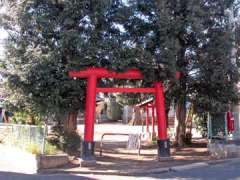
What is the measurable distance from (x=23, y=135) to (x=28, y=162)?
211 centimetres

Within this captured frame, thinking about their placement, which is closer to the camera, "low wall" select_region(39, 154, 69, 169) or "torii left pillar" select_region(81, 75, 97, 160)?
"low wall" select_region(39, 154, 69, 169)

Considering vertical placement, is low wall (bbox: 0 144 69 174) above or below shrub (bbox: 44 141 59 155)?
below

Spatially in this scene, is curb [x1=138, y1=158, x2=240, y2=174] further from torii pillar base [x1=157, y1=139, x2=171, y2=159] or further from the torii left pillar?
the torii left pillar

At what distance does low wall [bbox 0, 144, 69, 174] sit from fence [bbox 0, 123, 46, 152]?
17.3 inches

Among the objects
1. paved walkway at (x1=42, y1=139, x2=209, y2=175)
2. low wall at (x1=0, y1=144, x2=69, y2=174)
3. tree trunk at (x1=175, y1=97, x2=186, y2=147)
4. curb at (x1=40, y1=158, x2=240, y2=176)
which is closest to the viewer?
curb at (x1=40, y1=158, x2=240, y2=176)

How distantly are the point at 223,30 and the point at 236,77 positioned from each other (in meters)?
2.06

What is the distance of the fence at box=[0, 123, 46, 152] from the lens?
1415cm

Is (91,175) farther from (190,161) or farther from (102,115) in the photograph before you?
(102,115)

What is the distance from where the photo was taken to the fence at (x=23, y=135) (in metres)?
14.1

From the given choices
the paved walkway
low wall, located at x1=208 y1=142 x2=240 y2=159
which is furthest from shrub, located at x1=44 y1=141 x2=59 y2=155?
low wall, located at x1=208 y1=142 x2=240 y2=159

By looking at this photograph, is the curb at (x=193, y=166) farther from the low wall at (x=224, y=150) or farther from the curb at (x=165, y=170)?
the low wall at (x=224, y=150)

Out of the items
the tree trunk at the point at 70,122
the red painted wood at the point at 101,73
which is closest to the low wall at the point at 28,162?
the tree trunk at the point at 70,122

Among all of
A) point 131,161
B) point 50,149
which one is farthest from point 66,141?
point 131,161

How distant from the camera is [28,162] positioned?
1374 cm
